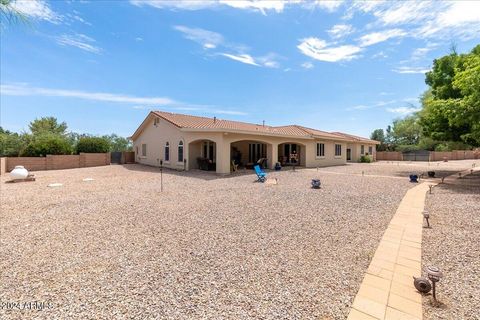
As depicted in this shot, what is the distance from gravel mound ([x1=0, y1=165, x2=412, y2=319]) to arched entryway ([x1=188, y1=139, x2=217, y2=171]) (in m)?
9.01

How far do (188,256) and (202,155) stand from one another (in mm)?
15045

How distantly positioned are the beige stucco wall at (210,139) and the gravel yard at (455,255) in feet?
36.6

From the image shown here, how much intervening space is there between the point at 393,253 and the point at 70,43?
16.5 metres

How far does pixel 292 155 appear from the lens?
2302cm

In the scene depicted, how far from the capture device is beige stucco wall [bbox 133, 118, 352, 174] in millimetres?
15594

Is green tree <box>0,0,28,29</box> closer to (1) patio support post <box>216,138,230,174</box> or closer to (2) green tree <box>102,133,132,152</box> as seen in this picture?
(1) patio support post <box>216,138,230,174</box>

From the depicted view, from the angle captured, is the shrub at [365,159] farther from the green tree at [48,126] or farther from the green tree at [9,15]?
the green tree at [48,126]

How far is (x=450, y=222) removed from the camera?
590 centimetres

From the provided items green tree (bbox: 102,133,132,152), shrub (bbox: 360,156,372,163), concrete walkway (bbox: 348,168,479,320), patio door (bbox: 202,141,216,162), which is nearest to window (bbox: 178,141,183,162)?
patio door (bbox: 202,141,216,162)

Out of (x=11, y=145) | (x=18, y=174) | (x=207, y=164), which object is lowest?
(x=18, y=174)

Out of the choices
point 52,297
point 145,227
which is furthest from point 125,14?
point 52,297

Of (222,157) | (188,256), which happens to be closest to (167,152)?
(222,157)

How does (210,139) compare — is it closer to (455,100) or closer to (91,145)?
(455,100)

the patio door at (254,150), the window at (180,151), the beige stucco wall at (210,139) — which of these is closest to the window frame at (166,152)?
the beige stucco wall at (210,139)
